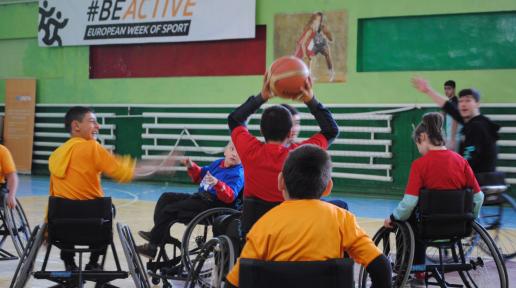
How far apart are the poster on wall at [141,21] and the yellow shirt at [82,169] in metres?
7.51

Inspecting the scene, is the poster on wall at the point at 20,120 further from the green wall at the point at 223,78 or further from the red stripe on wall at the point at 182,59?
the red stripe on wall at the point at 182,59

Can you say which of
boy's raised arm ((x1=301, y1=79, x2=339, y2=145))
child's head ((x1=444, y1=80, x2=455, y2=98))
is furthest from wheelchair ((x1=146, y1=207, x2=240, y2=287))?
child's head ((x1=444, y1=80, x2=455, y2=98))

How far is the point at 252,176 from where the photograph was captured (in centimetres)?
374

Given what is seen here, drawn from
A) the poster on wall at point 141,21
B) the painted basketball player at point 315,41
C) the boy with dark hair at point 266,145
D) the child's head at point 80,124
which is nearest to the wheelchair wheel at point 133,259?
the child's head at point 80,124

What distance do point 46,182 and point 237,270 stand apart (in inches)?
414

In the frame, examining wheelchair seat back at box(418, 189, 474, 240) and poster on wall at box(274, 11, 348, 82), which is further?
poster on wall at box(274, 11, 348, 82)

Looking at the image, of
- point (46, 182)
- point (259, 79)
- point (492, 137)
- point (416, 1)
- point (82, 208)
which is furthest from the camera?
point (46, 182)

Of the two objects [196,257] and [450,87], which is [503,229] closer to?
[450,87]

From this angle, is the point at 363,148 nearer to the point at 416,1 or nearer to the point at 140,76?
the point at 416,1

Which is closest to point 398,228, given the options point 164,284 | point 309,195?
point 164,284

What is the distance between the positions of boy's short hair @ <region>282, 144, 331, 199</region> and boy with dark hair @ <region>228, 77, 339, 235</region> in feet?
3.45

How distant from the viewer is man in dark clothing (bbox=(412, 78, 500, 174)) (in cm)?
551

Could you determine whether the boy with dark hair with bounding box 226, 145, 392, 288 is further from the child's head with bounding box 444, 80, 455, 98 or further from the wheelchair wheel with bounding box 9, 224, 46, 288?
the child's head with bounding box 444, 80, 455, 98

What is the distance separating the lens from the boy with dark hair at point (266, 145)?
3.60 metres
